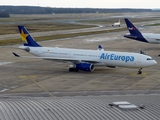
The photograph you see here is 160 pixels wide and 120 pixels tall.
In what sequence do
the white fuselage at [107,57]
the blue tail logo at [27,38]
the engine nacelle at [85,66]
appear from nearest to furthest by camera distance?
1. the white fuselage at [107,57]
2. the engine nacelle at [85,66]
3. the blue tail logo at [27,38]

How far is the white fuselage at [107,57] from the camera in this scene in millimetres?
53031

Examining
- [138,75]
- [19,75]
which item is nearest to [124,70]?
[138,75]

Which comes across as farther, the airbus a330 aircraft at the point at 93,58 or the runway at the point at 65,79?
the airbus a330 aircraft at the point at 93,58

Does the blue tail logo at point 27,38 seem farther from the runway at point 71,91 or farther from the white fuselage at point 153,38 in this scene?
the white fuselage at point 153,38

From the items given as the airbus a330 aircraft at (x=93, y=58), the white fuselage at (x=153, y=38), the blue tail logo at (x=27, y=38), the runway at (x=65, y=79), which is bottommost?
the runway at (x=65, y=79)

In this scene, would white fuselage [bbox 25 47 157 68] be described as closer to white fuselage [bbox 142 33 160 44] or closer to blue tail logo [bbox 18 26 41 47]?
blue tail logo [bbox 18 26 41 47]

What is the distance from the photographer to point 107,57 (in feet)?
179

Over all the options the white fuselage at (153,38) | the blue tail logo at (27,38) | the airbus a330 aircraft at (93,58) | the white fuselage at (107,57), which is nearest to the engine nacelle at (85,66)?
the airbus a330 aircraft at (93,58)

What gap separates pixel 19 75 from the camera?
5397cm

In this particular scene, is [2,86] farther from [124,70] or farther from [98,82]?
[124,70]

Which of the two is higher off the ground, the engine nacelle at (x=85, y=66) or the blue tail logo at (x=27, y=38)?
the blue tail logo at (x=27, y=38)

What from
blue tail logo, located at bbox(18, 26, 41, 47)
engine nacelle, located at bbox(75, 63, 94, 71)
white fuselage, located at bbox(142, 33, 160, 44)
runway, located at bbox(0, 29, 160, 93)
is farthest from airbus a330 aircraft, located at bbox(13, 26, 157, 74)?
white fuselage, located at bbox(142, 33, 160, 44)

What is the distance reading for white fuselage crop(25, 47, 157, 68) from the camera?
53.0m

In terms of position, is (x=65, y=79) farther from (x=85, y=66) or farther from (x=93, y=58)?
(x=93, y=58)
